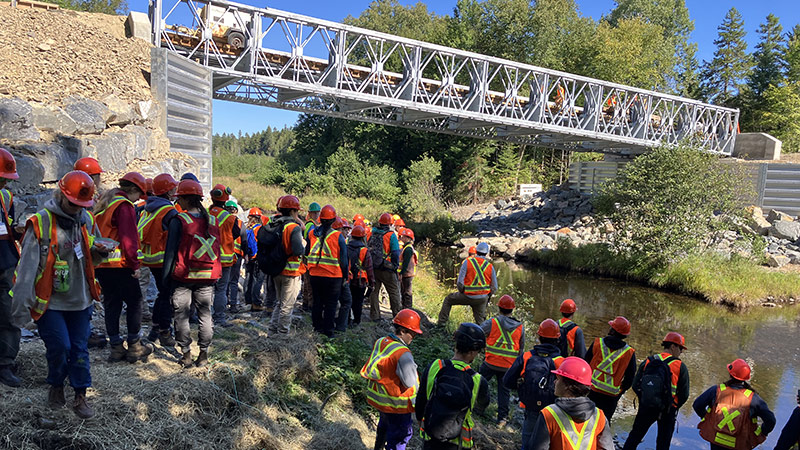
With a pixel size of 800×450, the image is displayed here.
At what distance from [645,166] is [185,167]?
1751 cm

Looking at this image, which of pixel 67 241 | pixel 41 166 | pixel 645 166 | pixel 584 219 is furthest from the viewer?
pixel 584 219

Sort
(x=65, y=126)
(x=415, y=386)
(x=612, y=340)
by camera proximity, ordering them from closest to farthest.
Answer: (x=415, y=386) → (x=612, y=340) → (x=65, y=126)

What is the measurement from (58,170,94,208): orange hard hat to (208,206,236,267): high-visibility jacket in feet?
6.33

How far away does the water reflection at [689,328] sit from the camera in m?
9.66

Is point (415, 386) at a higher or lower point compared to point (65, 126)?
lower

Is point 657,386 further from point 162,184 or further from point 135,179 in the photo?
point 135,179

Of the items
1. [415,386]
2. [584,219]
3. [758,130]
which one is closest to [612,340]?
[415,386]

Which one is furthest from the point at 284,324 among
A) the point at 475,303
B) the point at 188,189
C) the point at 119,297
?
the point at 475,303

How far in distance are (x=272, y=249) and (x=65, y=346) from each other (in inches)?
114

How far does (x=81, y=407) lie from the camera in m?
4.01

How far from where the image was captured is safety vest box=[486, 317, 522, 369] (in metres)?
6.73

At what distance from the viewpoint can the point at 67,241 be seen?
402 cm

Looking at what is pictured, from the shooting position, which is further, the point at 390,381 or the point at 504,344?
the point at 504,344

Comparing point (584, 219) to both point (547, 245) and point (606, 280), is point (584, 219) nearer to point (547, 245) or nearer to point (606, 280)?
point (547, 245)
